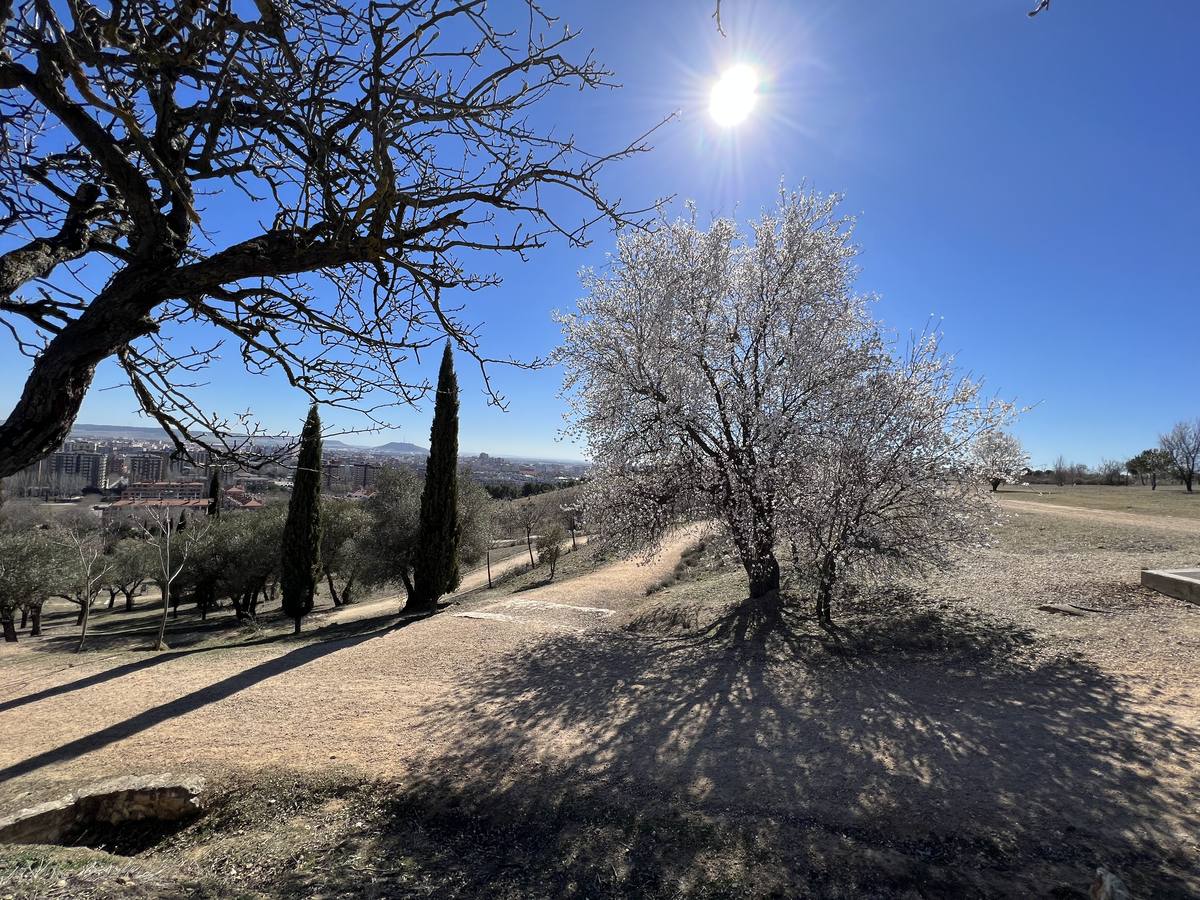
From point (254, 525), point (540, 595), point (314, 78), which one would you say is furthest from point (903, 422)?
point (254, 525)

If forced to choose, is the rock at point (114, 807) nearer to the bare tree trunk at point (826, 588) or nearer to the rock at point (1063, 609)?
the bare tree trunk at point (826, 588)

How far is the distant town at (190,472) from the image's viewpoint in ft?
12.5

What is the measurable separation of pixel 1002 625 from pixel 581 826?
7.78 m

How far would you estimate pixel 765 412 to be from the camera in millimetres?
9516

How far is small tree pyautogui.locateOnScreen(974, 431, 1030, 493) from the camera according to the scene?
29.5 feet

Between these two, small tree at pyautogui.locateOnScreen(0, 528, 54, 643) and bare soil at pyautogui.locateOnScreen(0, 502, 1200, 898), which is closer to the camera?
bare soil at pyautogui.locateOnScreen(0, 502, 1200, 898)

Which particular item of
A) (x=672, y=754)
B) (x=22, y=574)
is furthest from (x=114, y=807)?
(x=22, y=574)

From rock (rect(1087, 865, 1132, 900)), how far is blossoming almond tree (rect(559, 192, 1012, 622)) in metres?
5.53

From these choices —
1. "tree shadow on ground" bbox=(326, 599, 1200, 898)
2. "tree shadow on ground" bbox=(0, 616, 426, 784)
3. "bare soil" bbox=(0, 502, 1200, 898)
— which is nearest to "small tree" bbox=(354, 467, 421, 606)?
"tree shadow on ground" bbox=(0, 616, 426, 784)

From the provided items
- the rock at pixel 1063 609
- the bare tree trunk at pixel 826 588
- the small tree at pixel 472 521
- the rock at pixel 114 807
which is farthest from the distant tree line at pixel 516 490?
the rock at pixel 114 807

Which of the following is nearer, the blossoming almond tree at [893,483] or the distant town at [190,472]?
the distant town at [190,472]

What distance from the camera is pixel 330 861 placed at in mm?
4004

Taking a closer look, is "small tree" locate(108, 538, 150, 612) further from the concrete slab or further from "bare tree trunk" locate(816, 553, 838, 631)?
the concrete slab

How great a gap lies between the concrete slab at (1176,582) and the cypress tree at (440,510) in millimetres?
15873
